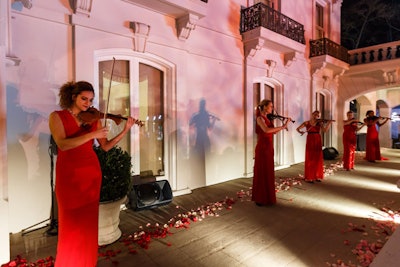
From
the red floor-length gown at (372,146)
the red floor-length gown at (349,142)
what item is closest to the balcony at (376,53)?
the red floor-length gown at (372,146)

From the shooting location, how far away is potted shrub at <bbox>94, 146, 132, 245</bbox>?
307cm

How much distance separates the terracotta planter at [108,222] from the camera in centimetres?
305

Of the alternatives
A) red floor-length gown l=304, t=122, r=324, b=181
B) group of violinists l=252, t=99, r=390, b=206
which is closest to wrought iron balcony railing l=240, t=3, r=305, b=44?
group of violinists l=252, t=99, r=390, b=206

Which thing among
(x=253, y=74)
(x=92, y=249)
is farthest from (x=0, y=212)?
(x=253, y=74)

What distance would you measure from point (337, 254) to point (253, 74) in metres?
5.09

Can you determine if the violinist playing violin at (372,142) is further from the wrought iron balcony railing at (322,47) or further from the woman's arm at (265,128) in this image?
the woman's arm at (265,128)

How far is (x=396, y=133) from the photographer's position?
17844mm

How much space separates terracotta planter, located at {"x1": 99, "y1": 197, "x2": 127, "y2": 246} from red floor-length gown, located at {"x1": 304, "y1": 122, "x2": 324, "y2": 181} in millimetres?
4812

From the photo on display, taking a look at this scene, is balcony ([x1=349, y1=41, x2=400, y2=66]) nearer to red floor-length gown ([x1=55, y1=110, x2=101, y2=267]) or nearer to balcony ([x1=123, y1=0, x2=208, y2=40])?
balcony ([x1=123, y1=0, x2=208, y2=40])

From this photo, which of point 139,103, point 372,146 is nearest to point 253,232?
point 139,103

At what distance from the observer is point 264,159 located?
435cm

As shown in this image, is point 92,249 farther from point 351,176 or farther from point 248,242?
point 351,176

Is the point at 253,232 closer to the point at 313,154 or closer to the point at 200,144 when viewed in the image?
the point at 200,144

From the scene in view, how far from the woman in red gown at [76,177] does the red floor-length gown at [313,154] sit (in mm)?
5359
